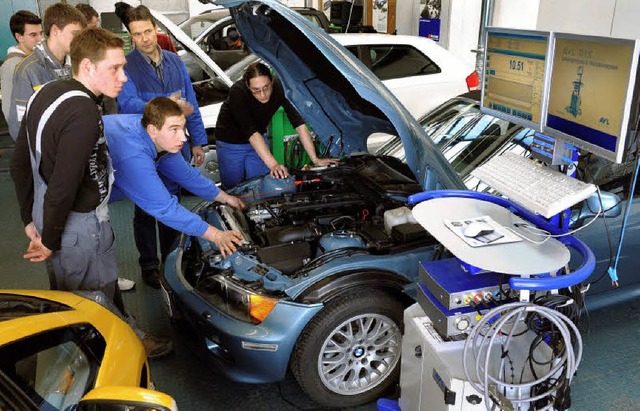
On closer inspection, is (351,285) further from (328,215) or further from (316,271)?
(328,215)

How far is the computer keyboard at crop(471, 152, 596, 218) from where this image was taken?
195 centimetres

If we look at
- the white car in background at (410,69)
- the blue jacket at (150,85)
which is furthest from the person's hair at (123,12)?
the white car in background at (410,69)

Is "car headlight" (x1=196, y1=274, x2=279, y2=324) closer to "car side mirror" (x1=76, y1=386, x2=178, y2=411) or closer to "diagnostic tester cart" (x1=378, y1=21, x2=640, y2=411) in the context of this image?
"diagnostic tester cart" (x1=378, y1=21, x2=640, y2=411)

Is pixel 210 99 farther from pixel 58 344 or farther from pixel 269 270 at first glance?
pixel 58 344

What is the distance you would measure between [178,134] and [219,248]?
2.23ft

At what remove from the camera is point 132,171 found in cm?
290

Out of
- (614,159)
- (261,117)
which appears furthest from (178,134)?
(614,159)

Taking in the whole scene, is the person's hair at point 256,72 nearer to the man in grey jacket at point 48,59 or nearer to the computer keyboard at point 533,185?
the man in grey jacket at point 48,59

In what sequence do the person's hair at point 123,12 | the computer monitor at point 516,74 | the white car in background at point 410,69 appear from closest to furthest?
1. the computer monitor at point 516,74
2. the person's hair at point 123,12
3. the white car in background at point 410,69

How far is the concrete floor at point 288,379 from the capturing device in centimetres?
287

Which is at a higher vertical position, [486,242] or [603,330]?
[486,242]

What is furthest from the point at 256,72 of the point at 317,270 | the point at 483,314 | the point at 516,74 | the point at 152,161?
the point at 483,314

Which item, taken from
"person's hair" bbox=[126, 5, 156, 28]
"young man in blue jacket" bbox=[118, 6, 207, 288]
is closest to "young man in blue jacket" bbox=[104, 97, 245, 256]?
"young man in blue jacket" bbox=[118, 6, 207, 288]

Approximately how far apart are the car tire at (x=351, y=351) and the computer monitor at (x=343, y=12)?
32.4 feet
